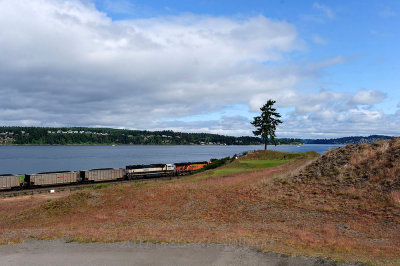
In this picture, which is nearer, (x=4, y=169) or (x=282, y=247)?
(x=282, y=247)

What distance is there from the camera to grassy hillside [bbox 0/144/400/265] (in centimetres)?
1734

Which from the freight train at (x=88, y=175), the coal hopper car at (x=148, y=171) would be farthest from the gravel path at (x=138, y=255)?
the coal hopper car at (x=148, y=171)

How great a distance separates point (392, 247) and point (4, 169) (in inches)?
5075

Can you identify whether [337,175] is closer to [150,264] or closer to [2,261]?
[150,264]

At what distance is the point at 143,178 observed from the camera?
7156 centimetres

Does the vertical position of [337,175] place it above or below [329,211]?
above

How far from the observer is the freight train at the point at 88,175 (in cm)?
5481

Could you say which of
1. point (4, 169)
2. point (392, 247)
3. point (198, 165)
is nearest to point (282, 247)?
point (392, 247)

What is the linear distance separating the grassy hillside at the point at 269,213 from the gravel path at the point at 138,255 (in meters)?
1.15

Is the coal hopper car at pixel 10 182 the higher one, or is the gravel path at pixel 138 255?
the gravel path at pixel 138 255

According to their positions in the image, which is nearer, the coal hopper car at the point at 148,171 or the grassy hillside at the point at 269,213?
the grassy hillside at the point at 269,213

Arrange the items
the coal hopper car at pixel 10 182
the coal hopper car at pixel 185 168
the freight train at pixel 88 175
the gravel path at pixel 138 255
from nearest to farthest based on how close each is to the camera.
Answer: the gravel path at pixel 138 255, the coal hopper car at pixel 10 182, the freight train at pixel 88 175, the coal hopper car at pixel 185 168

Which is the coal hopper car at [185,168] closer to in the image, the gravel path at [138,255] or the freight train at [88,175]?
the freight train at [88,175]

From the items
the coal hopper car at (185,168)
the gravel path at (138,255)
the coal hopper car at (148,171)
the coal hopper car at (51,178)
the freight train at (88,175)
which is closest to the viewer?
the gravel path at (138,255)
